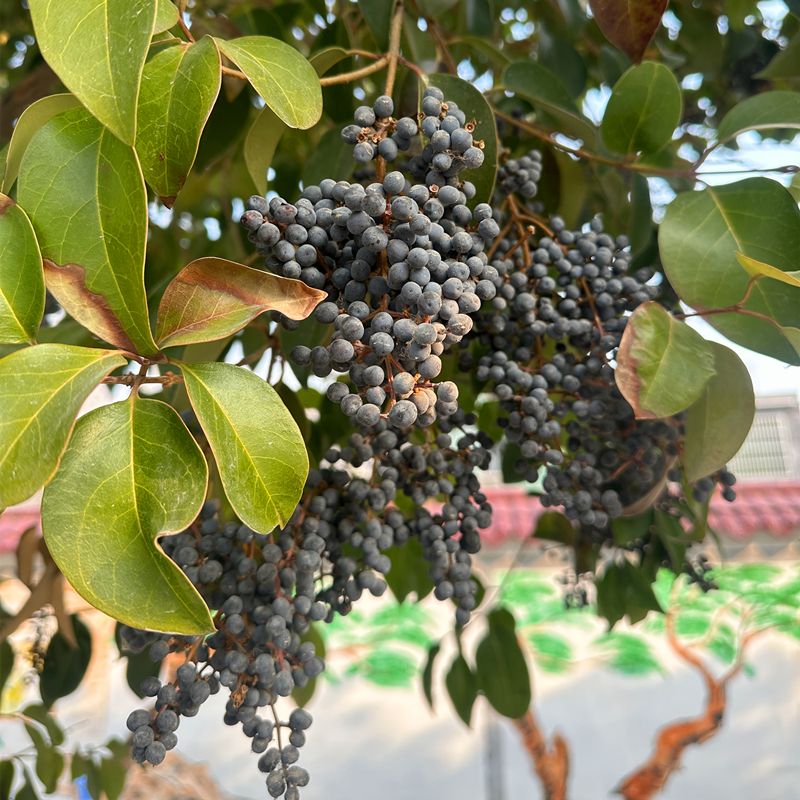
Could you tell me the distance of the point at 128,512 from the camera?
290 millimetres

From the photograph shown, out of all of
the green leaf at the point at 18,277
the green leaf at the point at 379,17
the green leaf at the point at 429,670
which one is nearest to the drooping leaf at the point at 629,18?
the green leaf at the point at 379,17

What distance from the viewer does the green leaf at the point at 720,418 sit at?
0.41 meters

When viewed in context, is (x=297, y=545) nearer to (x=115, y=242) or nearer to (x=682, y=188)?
(x=115, y=242)

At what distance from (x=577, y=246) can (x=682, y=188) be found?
0.28 metres

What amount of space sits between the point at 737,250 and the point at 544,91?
212 millimetres

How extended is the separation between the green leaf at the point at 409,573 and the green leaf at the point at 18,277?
0.49 metres

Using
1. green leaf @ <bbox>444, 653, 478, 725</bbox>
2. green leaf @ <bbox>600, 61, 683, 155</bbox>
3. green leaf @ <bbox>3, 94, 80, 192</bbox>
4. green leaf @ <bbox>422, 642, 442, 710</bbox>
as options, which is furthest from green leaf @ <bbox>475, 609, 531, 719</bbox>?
green leaf @ <bbox>3, 94, 80, 192</bbox>

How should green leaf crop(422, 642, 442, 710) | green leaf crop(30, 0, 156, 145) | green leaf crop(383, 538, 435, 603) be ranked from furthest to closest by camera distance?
1. green leaf crop(422, 642, 442, 710)
2. green leaf crop(383, 538, 435, 603)
3. green leaf crop(30, 0, 156, 145)

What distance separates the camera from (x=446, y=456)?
0.46 m

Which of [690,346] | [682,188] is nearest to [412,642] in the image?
[682,188]

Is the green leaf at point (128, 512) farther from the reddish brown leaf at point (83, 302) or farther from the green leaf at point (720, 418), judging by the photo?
the green leaf at point (720, 418)

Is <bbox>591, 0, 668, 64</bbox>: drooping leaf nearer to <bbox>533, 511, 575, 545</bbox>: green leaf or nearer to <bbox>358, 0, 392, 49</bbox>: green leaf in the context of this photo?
<bbox>358, 0, 392, 49</bbox>: green leaf

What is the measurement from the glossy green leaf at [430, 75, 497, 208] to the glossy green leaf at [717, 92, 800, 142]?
0.62 ft

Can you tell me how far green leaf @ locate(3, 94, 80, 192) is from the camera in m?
0.37
